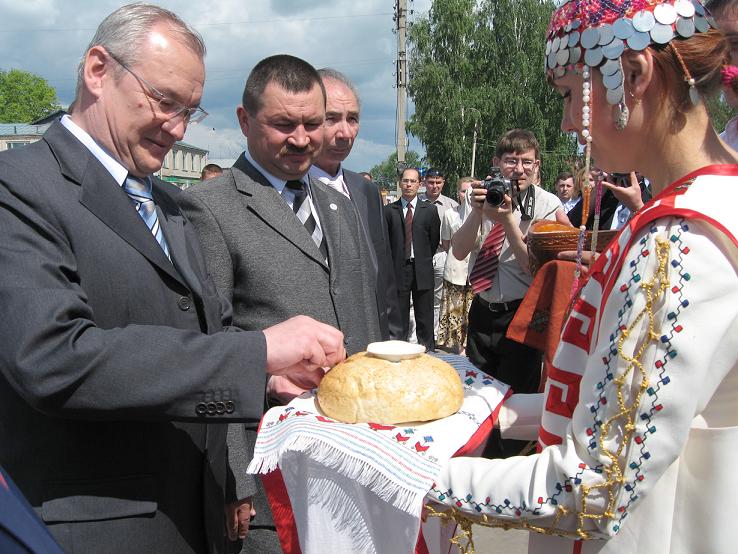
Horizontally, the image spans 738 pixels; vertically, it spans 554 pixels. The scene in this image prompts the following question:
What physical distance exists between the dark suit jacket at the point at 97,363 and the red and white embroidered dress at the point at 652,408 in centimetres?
64

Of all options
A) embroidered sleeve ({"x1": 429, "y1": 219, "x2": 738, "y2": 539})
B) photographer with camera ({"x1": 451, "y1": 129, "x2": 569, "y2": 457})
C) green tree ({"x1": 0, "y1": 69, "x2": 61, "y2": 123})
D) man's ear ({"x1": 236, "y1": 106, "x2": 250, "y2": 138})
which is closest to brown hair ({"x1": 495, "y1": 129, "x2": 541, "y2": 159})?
photographer with camera ({"x1": 451, "y1": 129, "x2": 569, "y2": 457})

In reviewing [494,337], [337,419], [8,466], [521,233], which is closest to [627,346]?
[337,419]

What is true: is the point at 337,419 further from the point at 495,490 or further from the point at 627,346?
the point at 627,346

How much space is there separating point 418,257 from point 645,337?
614cm

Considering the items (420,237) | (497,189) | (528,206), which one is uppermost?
A: (497,189)

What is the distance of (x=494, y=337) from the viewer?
4.21 metres

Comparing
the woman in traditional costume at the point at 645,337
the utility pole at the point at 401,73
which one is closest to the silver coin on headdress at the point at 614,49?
the woman in traditional costume at the point at 645,337

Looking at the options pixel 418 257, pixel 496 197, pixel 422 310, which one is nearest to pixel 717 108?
pixel 496 197

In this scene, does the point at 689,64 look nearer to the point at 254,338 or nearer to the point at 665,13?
the point at 665,13

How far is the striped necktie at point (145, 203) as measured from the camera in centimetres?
164

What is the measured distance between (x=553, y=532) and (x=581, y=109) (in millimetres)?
893

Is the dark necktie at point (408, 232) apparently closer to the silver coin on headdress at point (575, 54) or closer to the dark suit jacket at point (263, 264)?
the dark suit jacket at point (263, 264)

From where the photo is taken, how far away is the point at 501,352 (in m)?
4.18

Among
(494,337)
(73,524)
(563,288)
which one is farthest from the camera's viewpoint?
(494,337)
